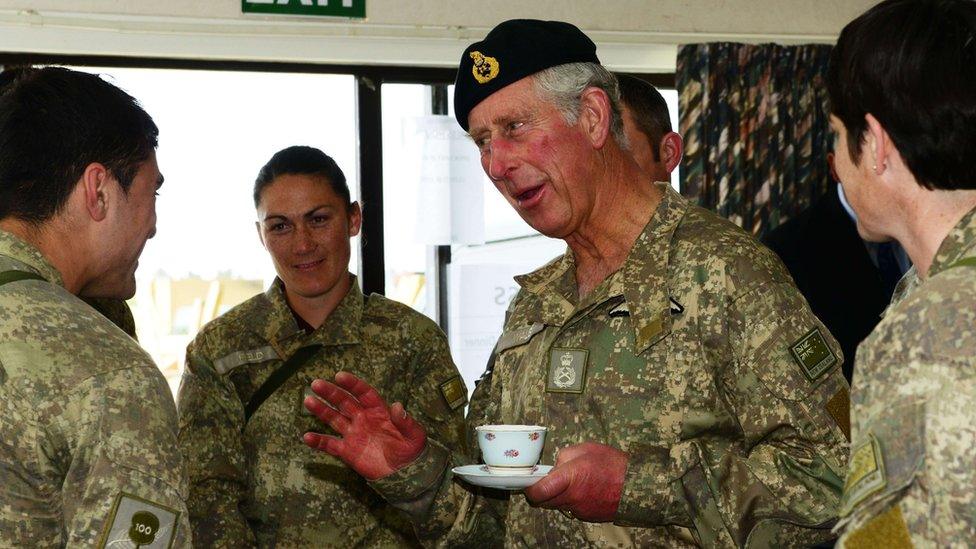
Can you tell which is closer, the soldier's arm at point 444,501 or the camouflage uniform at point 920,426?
the camouflage uniform at point 920,426

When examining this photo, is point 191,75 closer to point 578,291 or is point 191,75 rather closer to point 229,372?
point 229,372

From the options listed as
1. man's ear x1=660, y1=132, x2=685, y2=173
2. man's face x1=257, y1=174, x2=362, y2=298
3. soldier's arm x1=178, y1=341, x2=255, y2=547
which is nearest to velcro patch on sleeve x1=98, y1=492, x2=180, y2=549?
soldier's arm x1=178, y1=341, x2=255, y2=547

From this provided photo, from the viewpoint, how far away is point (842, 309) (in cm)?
352

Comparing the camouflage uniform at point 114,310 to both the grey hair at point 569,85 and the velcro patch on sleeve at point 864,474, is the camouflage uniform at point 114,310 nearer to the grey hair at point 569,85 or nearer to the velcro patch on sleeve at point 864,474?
the grey hair at point 569,85

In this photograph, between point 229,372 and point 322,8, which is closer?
point 229,372

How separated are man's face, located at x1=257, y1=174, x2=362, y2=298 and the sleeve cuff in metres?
1.23

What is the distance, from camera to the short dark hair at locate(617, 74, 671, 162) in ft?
10.4

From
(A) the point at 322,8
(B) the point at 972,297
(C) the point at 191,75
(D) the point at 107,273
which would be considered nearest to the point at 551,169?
(D) the point at 107,273

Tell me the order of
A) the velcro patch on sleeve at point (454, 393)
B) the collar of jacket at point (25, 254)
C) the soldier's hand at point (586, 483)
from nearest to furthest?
the collar of jacket at point (25, 254), the soldier's hand at point (586, 483), the velcro patch on sleeve at point (454, 393)

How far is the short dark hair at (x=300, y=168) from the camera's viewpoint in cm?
321

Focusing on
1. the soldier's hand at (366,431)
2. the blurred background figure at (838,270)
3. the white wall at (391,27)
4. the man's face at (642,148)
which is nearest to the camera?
the soldier's hand at (366,431)

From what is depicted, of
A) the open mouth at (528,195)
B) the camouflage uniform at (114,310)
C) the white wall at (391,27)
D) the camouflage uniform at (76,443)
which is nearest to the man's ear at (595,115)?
the open mouth at (528,195)

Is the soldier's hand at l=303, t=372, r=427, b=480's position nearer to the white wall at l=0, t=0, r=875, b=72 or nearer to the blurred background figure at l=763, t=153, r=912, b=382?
the blurred background figure at l=763, t=153, r=912, b=382

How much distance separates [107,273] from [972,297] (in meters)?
1.23
